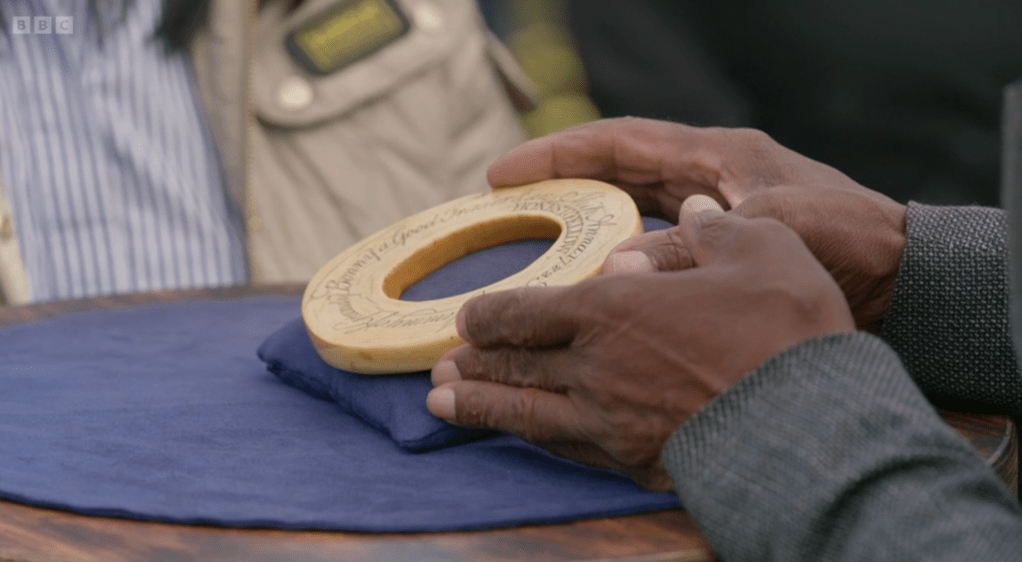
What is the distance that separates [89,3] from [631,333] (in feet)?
6.12

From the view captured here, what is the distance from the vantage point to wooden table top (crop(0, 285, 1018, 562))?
64 cm

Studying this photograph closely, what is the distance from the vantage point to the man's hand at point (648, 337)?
2.26 feet

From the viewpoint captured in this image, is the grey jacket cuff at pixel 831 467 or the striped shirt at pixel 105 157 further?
the striped shirt at pixel 105 157

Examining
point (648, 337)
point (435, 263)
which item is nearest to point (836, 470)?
point (648, 337)

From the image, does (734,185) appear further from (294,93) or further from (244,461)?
(294,93)

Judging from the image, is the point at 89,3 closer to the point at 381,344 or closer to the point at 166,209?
the point at 166,209

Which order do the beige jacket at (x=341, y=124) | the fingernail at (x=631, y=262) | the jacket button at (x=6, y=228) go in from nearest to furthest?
the fingernail at (x=631, y=262)
the jacket button at (x=6, y=228)
the beige jacket at (x=341, y=124)

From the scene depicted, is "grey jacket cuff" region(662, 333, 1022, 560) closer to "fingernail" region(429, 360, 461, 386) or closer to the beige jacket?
"fingernail" region(429, 360, 461, 386)

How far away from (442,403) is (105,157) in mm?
1607

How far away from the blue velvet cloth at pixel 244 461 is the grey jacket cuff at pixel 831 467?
0.26 ft

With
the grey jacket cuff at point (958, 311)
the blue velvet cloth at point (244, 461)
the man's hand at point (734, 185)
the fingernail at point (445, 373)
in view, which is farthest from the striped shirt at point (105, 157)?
the grey jacket cuff at point (958, 311)

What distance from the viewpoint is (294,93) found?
222 cm

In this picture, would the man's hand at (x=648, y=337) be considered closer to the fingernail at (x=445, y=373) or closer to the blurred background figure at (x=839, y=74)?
the fingernail at (x=445, y=373)

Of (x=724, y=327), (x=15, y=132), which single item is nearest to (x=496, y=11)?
(x=15, y=132)
